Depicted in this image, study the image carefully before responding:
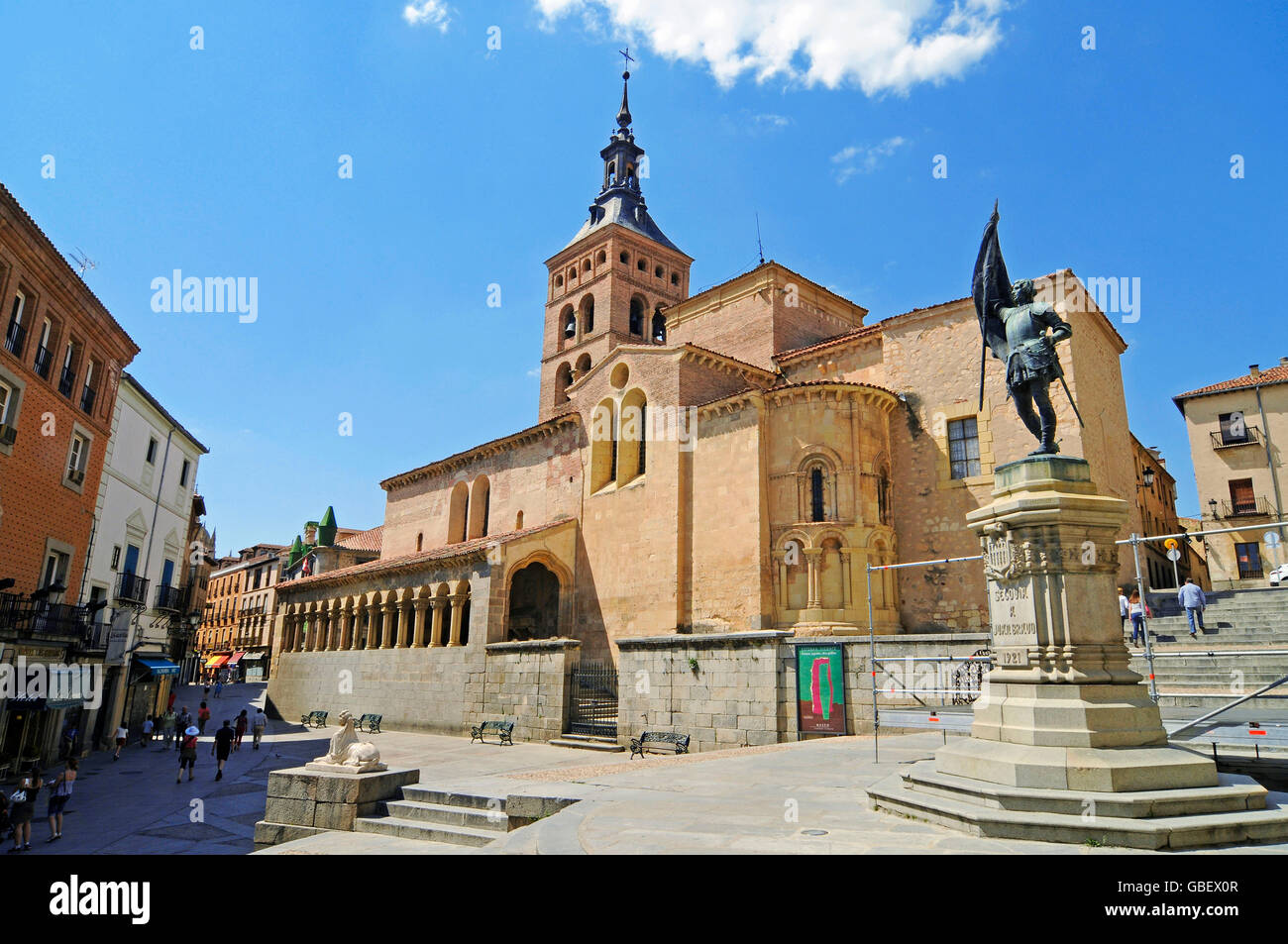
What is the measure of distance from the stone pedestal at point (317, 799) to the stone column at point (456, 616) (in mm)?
14897

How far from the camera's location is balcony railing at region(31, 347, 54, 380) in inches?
710

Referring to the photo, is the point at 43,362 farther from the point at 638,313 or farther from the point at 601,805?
the point at 638,313

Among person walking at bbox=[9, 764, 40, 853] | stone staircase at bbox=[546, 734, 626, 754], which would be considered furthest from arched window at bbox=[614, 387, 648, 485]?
person walking at bbox=[9, 764, 40, 853]

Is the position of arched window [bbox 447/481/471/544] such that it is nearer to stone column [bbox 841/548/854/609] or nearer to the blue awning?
the blue awning

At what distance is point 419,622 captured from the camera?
89.8 ft

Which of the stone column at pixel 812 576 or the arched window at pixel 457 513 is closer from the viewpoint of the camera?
the stone column at pixel 812 576

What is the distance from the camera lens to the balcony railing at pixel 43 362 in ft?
59.2

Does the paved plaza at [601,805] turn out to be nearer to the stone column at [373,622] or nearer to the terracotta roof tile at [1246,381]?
the stone column at [373,622]

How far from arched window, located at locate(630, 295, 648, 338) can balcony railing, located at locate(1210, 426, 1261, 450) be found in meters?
26.2

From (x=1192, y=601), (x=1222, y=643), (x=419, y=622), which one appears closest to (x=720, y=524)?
(x=1192, y=601)

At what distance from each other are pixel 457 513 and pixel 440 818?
27762 millimetres

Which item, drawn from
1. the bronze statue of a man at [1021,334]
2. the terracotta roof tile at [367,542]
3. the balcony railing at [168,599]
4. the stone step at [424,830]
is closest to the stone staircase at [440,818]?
the stone step at [424,830]

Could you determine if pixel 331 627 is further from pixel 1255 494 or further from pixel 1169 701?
pixel 1255 494

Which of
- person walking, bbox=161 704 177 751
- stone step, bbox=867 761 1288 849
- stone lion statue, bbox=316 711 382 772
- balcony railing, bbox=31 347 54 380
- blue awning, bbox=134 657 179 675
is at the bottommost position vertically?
person walking, bbox=161 704 177 751
